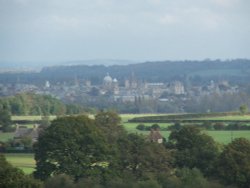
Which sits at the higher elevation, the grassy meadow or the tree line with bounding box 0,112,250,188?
the tree line with bounding box 0,112,250,188

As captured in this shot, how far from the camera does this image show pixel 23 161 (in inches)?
1813

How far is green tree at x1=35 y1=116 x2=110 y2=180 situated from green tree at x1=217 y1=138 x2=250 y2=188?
4603 mm

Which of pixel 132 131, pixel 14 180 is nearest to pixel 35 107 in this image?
pixel 132 131

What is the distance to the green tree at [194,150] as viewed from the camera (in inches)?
1534

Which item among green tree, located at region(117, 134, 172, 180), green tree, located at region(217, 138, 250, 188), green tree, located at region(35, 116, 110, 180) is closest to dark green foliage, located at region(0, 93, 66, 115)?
green tree, located at region(35, 116, 110, 180)

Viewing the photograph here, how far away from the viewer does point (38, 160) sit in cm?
3906

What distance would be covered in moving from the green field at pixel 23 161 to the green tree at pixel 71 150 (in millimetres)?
2471

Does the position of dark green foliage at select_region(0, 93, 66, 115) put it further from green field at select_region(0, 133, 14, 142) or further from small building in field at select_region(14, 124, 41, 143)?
small building in field at select_region(14, 124, 41, 143)

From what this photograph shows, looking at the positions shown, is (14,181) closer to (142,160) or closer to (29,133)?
(142,160)

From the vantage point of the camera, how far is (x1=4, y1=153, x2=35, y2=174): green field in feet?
140

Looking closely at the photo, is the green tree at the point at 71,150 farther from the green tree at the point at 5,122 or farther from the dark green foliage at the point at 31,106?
the dark green foliage at the point at 31,106

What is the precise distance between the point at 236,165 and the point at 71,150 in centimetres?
674

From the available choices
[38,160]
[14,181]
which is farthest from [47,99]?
[14,181]

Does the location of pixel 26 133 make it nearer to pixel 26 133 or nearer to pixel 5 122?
pixel 26 133
